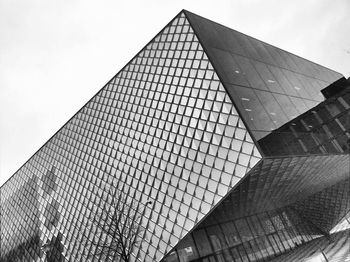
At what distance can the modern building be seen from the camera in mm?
21797

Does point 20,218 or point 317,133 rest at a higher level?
point 20,218

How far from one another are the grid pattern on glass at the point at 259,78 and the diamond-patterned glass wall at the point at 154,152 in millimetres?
1231

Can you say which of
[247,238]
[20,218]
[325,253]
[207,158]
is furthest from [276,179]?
[20,218]

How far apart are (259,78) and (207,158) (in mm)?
10284

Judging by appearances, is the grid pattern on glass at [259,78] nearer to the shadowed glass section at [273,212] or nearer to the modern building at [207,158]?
the modern building at [207,158]

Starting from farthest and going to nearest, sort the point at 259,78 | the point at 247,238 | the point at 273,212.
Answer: the point at 273,212
the point at 247,238
the point at 259,78

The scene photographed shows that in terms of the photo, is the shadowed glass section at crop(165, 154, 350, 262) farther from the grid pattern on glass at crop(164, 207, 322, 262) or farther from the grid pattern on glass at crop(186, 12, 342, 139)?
the grid pattern on glass at crop(186, 12, 342, 139)

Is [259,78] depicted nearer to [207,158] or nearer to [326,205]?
[207,158]

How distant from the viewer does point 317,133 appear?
23.7 m

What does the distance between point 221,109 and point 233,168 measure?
5294mm

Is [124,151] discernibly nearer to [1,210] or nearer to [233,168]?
[233,168]

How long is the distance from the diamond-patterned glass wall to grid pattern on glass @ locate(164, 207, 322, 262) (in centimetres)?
336

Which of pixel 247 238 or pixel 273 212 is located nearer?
pixel 247 238

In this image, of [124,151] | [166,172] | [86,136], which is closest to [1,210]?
[86,136]
